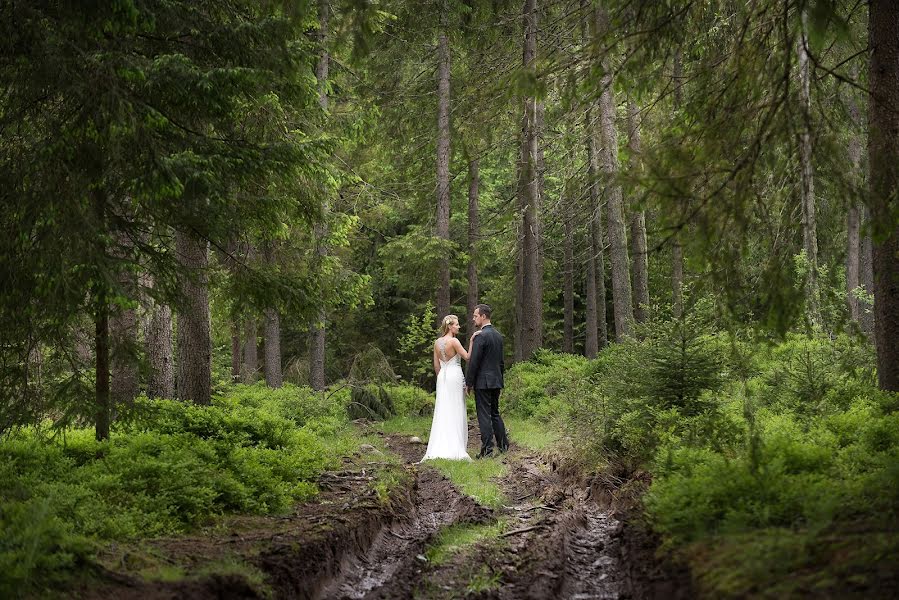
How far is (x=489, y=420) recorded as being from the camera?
12.4 meters

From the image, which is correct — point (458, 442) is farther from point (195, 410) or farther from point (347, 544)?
point (347, 544)

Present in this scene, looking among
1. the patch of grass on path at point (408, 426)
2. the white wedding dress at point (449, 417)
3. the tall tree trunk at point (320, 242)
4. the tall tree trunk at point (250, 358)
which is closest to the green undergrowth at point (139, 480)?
the white wedding dress at point (449, 417)

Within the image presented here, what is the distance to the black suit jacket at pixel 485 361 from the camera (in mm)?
12383

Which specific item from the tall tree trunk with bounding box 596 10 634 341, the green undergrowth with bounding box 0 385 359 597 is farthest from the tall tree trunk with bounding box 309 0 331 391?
the green undergrowth with bounding box 0 385 359 597

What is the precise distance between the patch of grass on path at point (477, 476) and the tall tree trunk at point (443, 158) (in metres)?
9.66

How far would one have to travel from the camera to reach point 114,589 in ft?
15.9

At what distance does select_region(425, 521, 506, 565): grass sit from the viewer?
268 inches

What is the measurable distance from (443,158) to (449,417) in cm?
1038

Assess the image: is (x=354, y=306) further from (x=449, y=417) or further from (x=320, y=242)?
(x=320, y=242)

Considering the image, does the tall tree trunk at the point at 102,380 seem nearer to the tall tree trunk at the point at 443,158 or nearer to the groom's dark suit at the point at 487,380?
the groom's dark suit at the point at 487,380

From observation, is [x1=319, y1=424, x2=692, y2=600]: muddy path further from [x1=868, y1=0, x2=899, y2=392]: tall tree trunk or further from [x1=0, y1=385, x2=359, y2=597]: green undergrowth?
[x1=868, y1=0, x2=899, y2=392]: tall tree trunk

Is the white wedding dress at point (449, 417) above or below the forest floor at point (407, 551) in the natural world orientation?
above

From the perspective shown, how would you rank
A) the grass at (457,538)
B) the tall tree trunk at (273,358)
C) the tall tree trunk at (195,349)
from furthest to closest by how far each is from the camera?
the tall tree trunk at (273,358)
the tall tree trunk at (195,349)
the grass at (457,538)

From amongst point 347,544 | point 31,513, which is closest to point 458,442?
point 347,544
